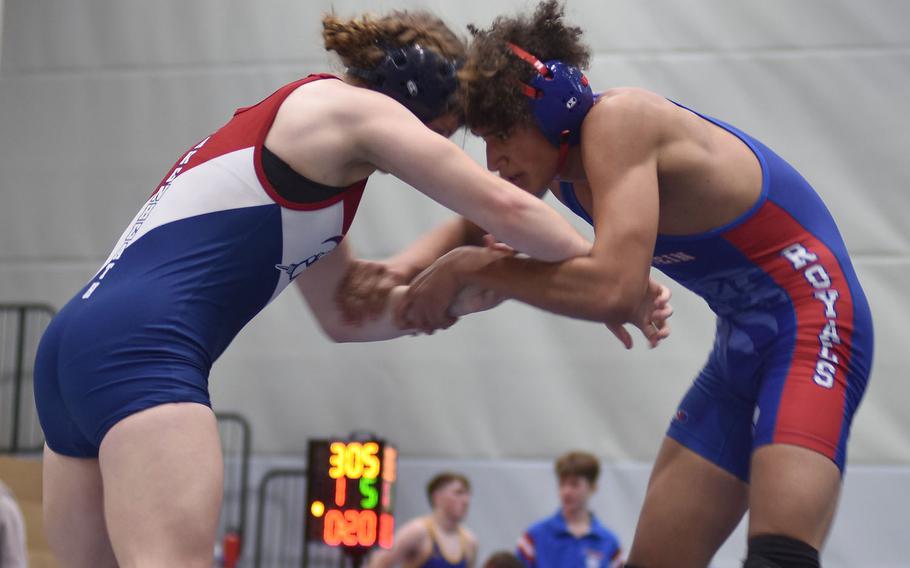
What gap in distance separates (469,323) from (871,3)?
3573 mm

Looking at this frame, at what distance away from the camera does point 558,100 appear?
256 centimetres

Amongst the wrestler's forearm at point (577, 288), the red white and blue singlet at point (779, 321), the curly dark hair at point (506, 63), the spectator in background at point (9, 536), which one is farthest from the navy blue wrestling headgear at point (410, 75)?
the spectator in background at point (9, 536)

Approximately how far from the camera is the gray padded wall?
7.83 m

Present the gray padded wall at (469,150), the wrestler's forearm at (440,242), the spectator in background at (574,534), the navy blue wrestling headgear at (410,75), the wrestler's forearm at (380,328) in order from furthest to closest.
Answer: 1. the gray padded wall at (469,150)
2. the spectator in background at (574,534)
3. the wrestler's forearm at (440,242)
4. the wrestler's forearm at (380,328)
5. the navy blue wrestling headgear at (410,75)

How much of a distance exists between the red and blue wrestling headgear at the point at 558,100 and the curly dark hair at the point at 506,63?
0.02 meters

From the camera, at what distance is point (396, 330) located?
2.83 metres

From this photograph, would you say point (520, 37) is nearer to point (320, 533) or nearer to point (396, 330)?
point (396, 330)

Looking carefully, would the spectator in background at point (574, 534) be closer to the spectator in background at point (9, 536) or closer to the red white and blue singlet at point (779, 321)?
the spectator in background at point (9, 536)

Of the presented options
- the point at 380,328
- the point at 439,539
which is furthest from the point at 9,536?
the point at 439,539

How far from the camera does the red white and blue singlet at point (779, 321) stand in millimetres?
2432

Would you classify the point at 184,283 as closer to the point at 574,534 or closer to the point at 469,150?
the point at 574,534

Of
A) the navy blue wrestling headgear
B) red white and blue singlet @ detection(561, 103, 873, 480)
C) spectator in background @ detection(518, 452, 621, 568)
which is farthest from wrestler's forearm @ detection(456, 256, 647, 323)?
spectator in background @ detection(518, 452, 621, 568)

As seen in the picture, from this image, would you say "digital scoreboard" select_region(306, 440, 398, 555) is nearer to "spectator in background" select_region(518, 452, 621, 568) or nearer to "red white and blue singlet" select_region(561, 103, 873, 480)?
"spectator in background" select_region(518, 452, 621, 568)

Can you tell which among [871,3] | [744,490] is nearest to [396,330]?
[744,490]
